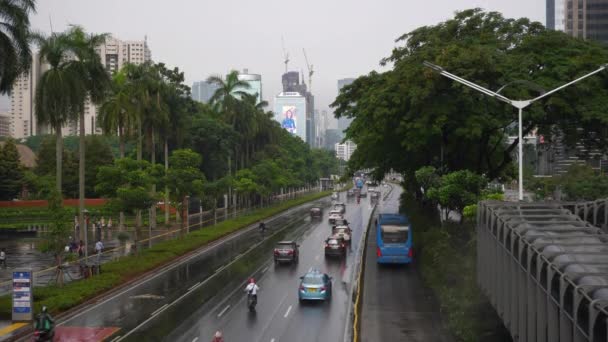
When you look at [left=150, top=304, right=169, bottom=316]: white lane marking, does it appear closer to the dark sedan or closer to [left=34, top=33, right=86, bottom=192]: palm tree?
[left=34, top=33, right=86, bottom=192]: palm tree

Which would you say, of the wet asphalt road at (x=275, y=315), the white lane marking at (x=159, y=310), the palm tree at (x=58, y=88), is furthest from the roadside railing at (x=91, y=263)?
the wet asphalt road at (x=275, y=315)

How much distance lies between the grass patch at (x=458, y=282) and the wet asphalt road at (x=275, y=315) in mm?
4377

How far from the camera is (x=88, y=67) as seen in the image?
42.5 metres

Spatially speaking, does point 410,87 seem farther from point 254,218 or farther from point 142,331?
point 254,218

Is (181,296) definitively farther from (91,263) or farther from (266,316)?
(91,263)

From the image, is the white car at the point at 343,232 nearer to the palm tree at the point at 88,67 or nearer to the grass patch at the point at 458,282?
the grass patch at the point at 458,282

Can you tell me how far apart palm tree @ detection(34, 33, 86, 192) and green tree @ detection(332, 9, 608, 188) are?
1982 cm

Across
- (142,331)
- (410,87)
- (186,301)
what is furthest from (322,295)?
(410,87)

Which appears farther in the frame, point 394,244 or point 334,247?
point 334,247

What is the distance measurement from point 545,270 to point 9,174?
3317 inches

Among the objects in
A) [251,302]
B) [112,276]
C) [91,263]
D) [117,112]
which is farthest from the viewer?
[117,112]

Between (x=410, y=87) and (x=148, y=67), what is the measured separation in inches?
1247

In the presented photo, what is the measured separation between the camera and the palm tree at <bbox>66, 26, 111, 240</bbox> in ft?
138

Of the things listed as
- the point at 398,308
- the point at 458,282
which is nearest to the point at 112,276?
the point at 398,308
